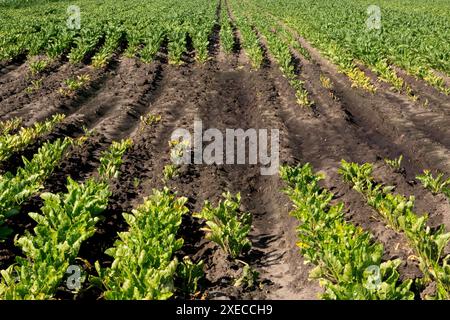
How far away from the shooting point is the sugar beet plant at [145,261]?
14.4 feet

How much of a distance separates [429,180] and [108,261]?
549 cm

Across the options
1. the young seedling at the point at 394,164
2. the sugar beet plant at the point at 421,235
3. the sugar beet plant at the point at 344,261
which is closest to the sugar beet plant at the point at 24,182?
the sugar beet plant at the point at 344,261

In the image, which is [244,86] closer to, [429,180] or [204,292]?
[429,180]

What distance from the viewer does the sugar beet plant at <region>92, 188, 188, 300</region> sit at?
4.38 meters

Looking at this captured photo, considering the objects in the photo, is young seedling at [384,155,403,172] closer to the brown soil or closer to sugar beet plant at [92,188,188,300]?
the brown soil

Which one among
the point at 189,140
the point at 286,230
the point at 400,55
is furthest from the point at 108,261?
the point at 400,55

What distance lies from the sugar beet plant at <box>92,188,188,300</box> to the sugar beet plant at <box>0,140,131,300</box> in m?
0.44

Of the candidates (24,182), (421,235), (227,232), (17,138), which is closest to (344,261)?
(421,235)

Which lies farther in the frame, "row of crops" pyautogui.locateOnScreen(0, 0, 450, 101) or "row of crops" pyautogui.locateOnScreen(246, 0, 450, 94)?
"row of crops" pyautogui.locateOnScreen(0, 0, 450, 101)

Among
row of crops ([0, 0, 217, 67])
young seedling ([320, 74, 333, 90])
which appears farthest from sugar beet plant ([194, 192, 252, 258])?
row of crops ([0, 0, 217, 67])

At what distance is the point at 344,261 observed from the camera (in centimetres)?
482

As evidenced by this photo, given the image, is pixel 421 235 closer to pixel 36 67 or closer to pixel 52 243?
pixel 52 243

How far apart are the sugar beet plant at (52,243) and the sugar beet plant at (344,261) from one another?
2917 mm

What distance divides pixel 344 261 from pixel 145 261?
92.1 inches
